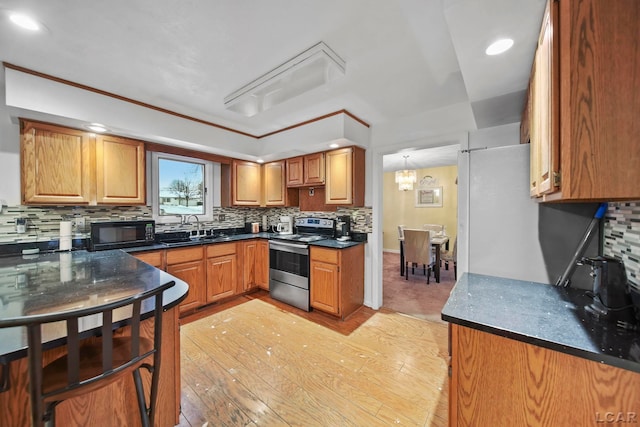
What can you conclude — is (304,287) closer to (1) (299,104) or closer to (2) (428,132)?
(1) (299,104)

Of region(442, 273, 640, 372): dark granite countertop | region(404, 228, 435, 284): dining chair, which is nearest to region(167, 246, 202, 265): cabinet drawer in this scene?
region(442, 273, 640, 372): dark granite countertop

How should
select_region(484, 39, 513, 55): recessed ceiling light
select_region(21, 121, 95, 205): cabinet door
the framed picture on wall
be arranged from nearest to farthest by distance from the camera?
select_region(484, 39, 513, 55): recessed ceiling light
select_region(21, 121, 95, 205): cabinet door
the framed picture on wall

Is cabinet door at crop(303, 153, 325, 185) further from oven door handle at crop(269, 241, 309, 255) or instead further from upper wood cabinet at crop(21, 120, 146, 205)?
upper wood cabinet at crop(21, 120, 146, 205)

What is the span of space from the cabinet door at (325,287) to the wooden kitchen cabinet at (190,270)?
4.53ft

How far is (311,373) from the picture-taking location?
1848 millimetres

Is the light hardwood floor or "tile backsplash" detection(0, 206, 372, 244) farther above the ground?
"tile backsplash" detection(0, 206, 372, 244)

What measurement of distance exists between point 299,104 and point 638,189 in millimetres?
2375

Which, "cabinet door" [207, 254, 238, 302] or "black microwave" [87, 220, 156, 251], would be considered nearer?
"black microwave" [87, 220, 156, 251]

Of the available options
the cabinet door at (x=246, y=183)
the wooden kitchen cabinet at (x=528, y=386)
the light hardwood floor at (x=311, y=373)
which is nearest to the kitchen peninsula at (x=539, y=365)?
the wooden kitchen cabinet at (x=528, y=386)

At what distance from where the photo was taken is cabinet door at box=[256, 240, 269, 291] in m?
3.44

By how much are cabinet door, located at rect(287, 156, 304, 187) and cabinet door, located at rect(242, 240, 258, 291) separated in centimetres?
107

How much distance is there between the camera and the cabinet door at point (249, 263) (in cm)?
341

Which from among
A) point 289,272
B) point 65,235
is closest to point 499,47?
point 289,272

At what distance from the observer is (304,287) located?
2.97 metres
